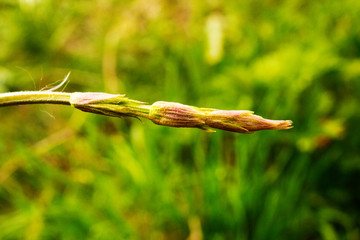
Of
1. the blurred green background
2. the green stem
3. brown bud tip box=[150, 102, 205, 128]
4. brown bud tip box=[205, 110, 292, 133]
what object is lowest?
brown bud tip box=[205, 110, 292, 133]

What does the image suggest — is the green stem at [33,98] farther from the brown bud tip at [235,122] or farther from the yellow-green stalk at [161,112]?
the brown bud tip at [235,122]

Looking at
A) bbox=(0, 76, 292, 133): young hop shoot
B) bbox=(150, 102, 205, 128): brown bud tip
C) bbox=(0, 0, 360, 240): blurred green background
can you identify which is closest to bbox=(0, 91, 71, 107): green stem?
bbox=(0, 76, 292, 133): young hop shoot

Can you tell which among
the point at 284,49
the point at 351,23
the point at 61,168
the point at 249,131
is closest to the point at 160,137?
the point at 61,168

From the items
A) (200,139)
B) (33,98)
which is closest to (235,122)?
(33,98)

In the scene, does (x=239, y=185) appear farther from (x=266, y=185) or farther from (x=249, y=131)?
(x=249, y=131)

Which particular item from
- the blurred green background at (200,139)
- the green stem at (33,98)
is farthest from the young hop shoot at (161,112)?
the blurred green background at (200,139)

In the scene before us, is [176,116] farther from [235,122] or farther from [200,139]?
[200,139]

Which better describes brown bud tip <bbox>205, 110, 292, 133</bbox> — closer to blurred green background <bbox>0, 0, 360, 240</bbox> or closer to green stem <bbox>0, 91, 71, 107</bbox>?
green stem <bbox>0, 91, 71, 107</bbox>
